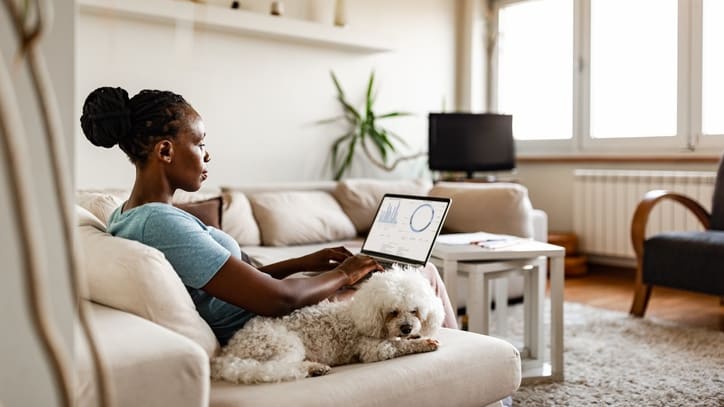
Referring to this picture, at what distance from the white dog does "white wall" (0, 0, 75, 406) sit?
504mm

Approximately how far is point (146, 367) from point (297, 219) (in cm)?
255

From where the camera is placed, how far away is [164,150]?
4.67ft

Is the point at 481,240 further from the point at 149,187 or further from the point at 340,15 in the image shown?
the point at 340,15

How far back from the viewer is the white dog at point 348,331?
4.45ft

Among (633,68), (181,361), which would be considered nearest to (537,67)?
(633,68)

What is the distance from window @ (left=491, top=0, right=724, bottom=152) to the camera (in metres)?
4.27

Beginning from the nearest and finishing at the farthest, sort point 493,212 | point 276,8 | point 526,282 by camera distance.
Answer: point 526,282, point 493,212, point 276,8

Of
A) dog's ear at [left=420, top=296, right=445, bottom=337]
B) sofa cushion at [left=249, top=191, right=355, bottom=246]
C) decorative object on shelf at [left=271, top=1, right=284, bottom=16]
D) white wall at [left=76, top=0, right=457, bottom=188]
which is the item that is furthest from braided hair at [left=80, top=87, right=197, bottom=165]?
decorative object on shelf at [left=271, top=1, right=284, bottom=16]

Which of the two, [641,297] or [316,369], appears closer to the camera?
[316,369]

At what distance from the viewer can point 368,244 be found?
2.12 m

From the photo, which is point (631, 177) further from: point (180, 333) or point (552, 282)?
point (180, 333)

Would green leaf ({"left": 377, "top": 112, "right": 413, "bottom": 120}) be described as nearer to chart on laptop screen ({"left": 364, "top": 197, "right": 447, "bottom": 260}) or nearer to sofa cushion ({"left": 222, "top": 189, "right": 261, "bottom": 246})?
sofa cushion ({"left": 222, "top": 189, "right": 261, "bottom": 246})

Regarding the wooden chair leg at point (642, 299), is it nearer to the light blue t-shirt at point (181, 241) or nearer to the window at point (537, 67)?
the window at point (537, 67)

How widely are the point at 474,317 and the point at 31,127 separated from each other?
5.88 ft
